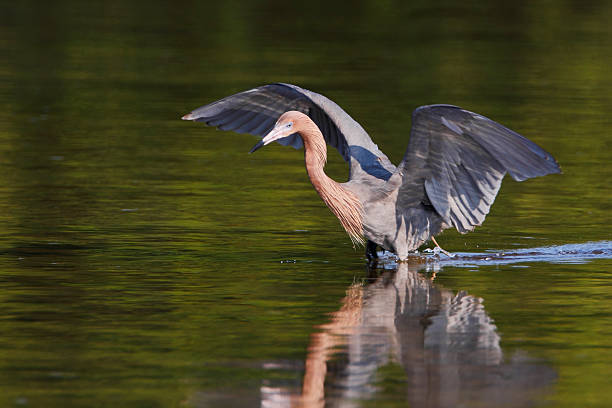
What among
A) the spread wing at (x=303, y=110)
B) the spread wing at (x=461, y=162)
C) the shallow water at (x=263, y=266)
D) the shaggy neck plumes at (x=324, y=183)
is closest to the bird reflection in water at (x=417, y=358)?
the shallow water at (x=263, y=266)

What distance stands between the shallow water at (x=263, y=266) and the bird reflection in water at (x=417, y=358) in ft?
0.06

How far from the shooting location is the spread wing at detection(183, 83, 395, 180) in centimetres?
1053

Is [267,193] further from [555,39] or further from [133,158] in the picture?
[555,39]

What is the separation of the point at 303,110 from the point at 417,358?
469 centimetres

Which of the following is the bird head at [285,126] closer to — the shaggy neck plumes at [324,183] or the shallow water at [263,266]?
the shaggy neck plumes at [324,183]

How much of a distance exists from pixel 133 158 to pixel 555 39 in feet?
55.3

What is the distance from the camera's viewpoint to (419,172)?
9.84m

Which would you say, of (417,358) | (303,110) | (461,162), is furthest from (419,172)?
(417,358)

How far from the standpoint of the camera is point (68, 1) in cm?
3797

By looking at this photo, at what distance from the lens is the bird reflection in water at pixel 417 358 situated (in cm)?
638

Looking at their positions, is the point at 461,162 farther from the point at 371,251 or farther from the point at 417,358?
the point at 417,358

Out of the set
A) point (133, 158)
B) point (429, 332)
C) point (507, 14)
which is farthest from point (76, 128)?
point (507, 14)

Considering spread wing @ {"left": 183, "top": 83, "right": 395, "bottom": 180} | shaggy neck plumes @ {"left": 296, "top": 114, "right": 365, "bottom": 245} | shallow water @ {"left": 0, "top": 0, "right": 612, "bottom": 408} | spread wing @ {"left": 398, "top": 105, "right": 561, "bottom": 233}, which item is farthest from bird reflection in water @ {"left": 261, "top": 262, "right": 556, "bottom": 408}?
spread wing @ {"left": 183, "top": 83, "right": 395, "bottom": 180}

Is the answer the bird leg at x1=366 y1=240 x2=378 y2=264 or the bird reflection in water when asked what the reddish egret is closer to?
the bird leg at x1=366 y1=240 x2=378 y2=264
